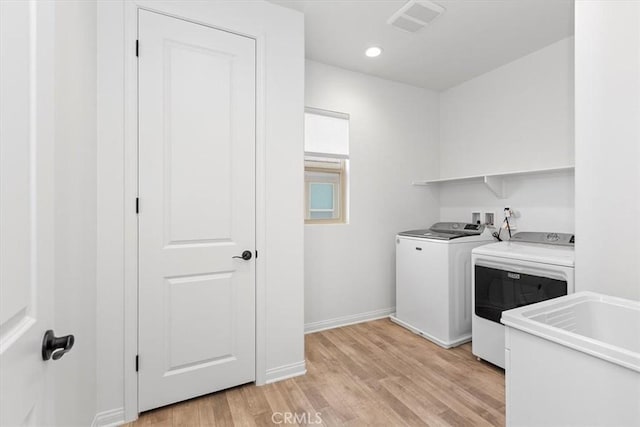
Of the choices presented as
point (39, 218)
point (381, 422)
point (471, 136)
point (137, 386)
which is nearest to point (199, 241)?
point (137, 386)

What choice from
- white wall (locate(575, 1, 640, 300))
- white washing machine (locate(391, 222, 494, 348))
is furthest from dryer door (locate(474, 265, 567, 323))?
white wall (locate(575, 1, 640, 300))

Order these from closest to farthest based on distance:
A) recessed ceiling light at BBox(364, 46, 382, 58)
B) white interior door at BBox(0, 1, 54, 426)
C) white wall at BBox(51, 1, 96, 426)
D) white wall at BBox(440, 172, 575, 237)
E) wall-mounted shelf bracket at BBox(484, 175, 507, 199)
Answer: white interior door at BBox(0, 1, 54, 426), white wall at BBox(51, 1, 96, 426), white wall at BBox(440, 172, 575, 237), recessed ceiling light at BBox(364, 46, 382, 58), wall-mounted shelf bracket at BBox(484, 175, 507, 199)

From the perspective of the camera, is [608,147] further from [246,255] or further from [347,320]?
[347,320]

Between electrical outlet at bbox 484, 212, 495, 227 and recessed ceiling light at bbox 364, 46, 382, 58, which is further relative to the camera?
electrical outlet at bbox 484, 212, 495, 227

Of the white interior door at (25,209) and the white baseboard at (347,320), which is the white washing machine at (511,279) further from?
the white interior door at (25,209)

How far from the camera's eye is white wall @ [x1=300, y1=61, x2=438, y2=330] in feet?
9.68

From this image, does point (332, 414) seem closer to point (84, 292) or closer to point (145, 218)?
point (84, 292)

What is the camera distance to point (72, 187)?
1.25 meters

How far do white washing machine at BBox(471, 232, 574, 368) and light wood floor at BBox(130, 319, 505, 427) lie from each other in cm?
23

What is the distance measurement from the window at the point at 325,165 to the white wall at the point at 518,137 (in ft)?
4.54

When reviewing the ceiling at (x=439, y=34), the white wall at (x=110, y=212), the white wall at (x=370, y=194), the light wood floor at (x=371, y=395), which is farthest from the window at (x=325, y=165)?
the white wall at (x=110, y=212)

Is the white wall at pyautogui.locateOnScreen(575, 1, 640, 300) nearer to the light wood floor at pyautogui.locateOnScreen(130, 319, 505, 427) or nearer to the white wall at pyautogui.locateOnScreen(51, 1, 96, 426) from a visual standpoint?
the light wood floor at pyautogui.locateOnScreen(130, 319, 505, 427)

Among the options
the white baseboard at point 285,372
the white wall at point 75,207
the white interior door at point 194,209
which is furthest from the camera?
the white baseboard at point 285,372

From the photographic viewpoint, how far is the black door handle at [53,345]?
26.4 inches
